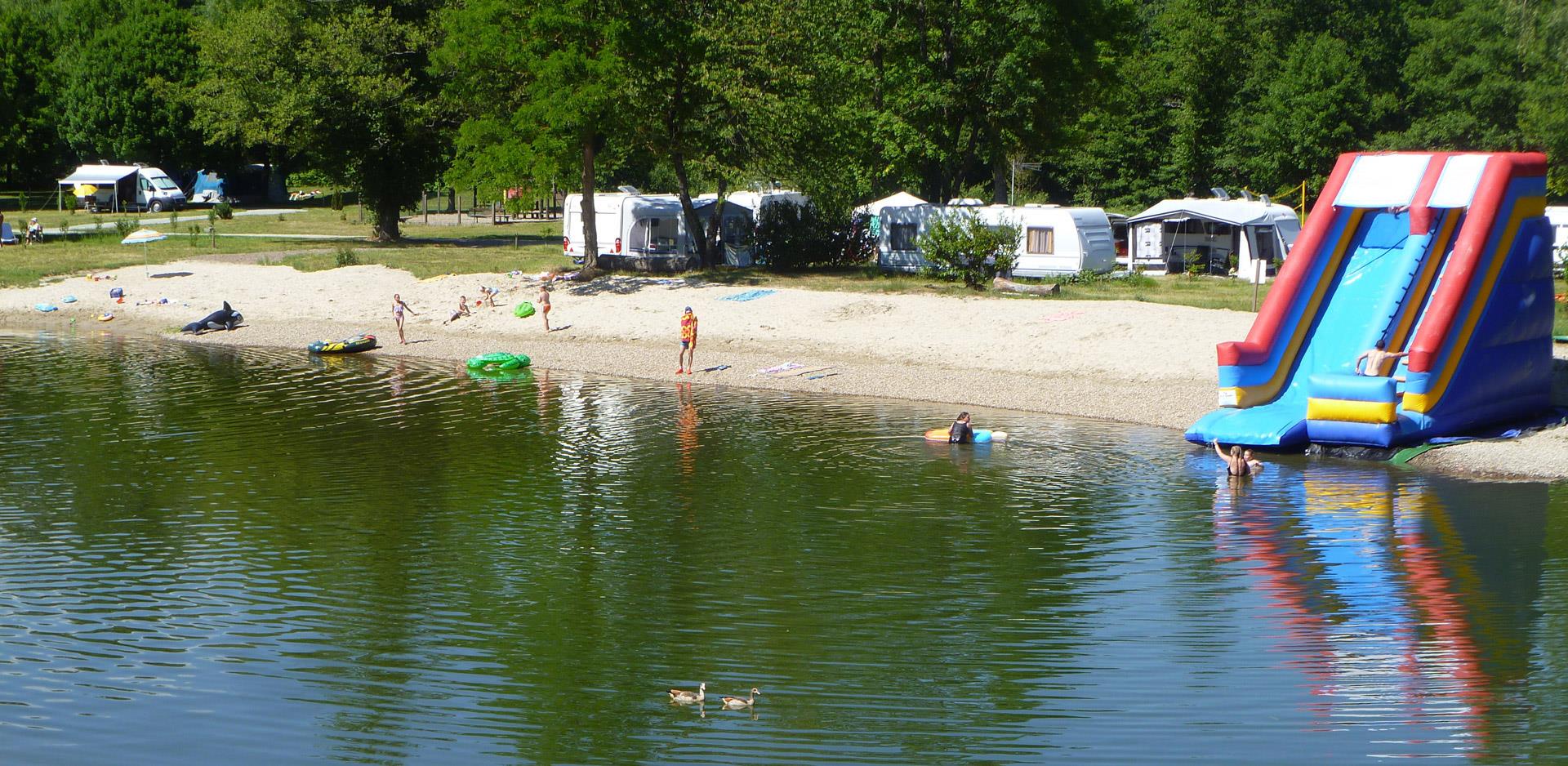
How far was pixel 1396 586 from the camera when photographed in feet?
49.9

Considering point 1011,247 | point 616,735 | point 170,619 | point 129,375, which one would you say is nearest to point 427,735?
point 616,735

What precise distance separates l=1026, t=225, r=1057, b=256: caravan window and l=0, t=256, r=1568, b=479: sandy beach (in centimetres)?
720

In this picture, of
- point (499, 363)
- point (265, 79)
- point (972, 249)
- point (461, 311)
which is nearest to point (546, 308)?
point (461, 311)

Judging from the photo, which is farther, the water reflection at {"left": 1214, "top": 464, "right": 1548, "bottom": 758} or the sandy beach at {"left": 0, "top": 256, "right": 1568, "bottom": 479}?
the sandy beach at {"left": 0, "top": 256, "right": 1568, "bottom": 479}

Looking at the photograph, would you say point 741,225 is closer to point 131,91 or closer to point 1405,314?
point 1405,314

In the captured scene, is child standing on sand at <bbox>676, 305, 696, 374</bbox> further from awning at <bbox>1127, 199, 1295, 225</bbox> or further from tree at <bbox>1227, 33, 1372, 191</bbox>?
tree at <bbox>1227, 33, 1372, 191</bbox>

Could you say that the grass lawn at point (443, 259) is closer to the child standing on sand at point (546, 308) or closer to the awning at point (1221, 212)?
the child standing on sand at point (546, 308)

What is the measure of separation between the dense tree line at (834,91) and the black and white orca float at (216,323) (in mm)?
7211

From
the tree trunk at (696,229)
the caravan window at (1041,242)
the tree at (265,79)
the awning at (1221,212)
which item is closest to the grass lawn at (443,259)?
the tree trunk at (696,229)

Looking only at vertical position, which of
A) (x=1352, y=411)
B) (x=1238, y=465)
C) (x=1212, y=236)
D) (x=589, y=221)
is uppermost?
(x=589, y=221)

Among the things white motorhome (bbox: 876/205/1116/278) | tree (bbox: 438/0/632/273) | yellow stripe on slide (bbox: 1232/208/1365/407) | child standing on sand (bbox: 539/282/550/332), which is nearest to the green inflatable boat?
child standing on sand (bbox: 539/282/550/332)

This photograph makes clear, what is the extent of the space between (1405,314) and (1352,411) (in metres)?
2.14

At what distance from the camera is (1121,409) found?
25672 mm

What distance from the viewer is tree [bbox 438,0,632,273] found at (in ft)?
124
